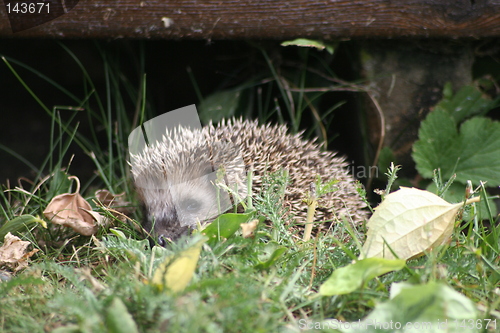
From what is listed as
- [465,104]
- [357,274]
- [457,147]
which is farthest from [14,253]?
[465,104]

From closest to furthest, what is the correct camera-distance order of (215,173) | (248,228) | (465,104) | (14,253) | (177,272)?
1. (177,272)
2. (248,228)
3. (14,253)
4. (215,173)
5. (465,104)

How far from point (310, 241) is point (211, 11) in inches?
63.9

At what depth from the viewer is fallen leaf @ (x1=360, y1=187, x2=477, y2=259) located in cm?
166

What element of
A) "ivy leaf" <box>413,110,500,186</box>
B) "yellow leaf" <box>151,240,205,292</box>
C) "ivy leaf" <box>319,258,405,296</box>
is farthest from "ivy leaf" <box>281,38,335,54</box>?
"yellow leaf" <box>151,240,205,292</box>

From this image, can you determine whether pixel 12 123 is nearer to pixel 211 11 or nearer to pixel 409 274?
pixel 211 11

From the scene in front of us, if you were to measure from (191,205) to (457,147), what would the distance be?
1595mm

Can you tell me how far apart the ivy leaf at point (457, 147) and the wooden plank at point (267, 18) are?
0.53m

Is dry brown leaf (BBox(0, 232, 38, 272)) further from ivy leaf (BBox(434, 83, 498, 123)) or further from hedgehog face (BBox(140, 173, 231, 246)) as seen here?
ivy leaf (BBox(434, 83, 498, 123))

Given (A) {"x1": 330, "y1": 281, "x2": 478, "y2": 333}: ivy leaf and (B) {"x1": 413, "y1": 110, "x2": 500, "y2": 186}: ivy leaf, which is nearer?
(A) {"x1": 330, "y1": 281, "x2": 478, "y2": 333}: ivy leaf

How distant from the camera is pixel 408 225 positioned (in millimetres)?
1680

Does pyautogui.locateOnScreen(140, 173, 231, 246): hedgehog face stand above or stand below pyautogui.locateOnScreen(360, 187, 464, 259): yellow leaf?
below

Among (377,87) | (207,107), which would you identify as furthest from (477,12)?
(207,107)

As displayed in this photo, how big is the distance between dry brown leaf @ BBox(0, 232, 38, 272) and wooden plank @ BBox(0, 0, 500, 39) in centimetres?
136

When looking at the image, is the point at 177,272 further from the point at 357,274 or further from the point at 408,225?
the point at 408,225
